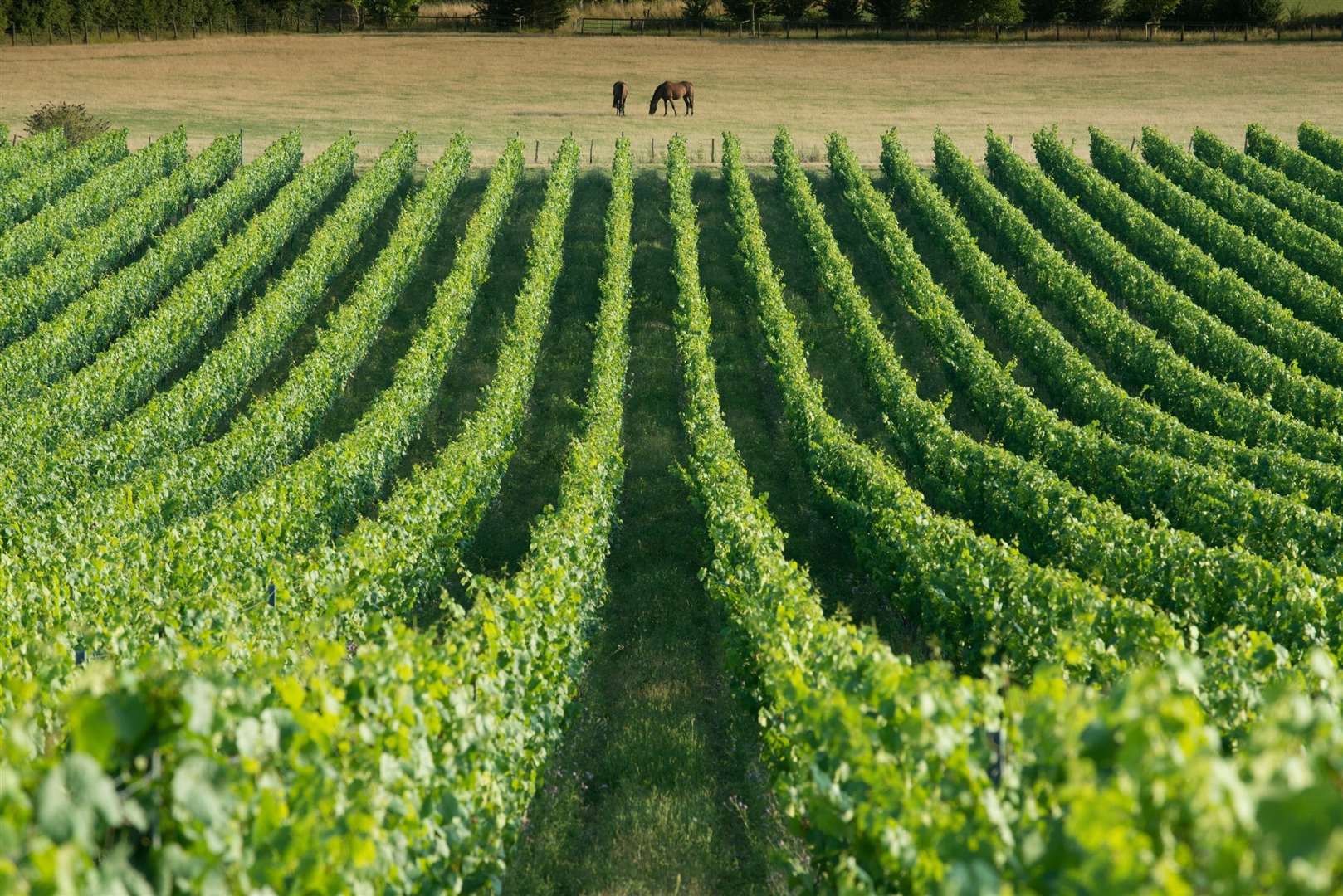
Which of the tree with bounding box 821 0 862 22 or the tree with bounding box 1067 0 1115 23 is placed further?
the tree with bounding box 821 0 862 22

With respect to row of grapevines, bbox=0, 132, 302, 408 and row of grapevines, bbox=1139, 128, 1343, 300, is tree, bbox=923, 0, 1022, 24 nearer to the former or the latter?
row of grapevines, bbox=1139, 128, 1343, 300

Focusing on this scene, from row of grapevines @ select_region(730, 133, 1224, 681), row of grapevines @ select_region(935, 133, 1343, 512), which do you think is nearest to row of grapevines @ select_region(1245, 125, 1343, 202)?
row of grapevines @ select_region(935, 133, 1343, 512)

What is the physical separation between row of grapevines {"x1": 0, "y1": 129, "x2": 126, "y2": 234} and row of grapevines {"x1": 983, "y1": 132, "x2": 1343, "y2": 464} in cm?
3087

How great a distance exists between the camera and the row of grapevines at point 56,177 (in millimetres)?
38281

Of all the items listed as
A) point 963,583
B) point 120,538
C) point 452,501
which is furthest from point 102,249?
point 963,583

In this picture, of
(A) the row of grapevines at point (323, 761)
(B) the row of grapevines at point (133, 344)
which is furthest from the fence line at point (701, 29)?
(A) the row of grapevines at point (323, 761)

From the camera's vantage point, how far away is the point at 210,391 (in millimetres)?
25016

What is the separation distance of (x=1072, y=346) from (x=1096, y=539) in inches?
552

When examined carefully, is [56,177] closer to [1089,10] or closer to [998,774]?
[998,774]

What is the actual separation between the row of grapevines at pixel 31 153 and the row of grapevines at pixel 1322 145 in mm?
46964

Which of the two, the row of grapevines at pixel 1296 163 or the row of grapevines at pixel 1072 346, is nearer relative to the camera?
the row of grapevines at pixel 1072 346

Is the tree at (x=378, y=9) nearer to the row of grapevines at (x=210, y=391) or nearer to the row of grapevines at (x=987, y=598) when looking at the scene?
the row of grapevines at (x=210, y=391)

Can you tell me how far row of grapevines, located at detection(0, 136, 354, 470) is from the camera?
22.7 meters

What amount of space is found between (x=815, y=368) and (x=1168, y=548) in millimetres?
16320
